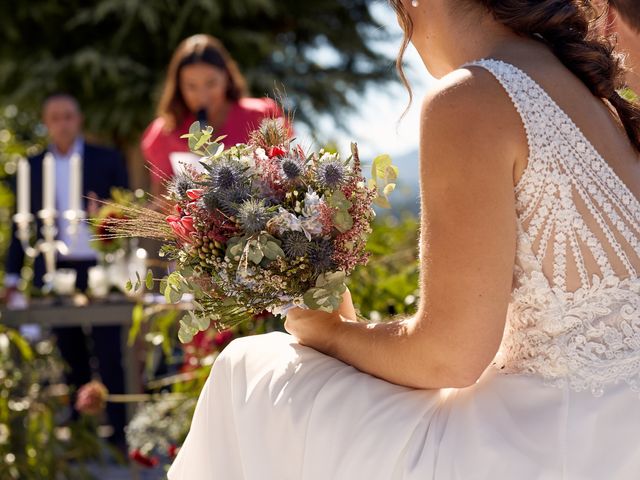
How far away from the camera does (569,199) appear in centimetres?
161

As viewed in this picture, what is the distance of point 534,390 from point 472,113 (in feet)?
1.64

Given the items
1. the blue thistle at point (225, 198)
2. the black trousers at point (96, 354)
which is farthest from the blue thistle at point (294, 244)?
the black trousers at point (96, 354)

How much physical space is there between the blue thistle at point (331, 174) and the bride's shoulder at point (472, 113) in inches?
9.9

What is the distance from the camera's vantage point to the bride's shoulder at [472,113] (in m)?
1.53

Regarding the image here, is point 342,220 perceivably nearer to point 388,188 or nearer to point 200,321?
point 388,188

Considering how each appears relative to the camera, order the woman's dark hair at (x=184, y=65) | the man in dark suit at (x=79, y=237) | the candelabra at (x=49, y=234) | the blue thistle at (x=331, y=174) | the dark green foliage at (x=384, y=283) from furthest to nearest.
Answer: the man in dark suit at (x=79, y=237), the woman's dark hair at (x=184, y=65), the candelabra at (x=49, y=234), the dark green foliage at (x=384, y=283), the blue thistle at (x=331, y=174)

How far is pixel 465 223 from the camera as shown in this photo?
5.02 feet

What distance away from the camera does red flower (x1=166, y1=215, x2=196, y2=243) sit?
1.74m

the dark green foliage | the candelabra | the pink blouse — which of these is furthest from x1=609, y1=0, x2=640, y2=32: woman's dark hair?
the candelabra

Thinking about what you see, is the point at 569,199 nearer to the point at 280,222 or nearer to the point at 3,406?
the point at 280,222

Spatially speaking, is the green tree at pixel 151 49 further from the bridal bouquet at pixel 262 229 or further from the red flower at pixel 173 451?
the bridal bouquet at pixel 262 229

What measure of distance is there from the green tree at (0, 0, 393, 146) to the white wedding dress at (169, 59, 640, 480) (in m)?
6.87

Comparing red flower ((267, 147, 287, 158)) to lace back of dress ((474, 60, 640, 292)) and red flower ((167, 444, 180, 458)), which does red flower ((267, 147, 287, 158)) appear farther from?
red flower ((167, 444, 180, 458))

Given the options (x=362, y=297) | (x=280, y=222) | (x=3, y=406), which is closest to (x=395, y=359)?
(x=280, y=222)
